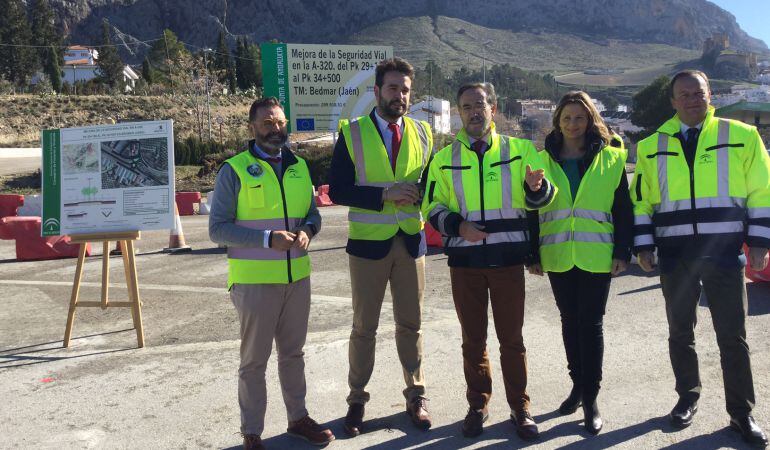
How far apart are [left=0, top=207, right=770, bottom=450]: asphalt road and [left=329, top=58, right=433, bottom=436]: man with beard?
31cm

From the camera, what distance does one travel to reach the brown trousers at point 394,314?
402 cm

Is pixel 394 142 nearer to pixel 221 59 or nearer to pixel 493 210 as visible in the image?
pixel 493 210

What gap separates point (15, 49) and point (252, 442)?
72.2 m

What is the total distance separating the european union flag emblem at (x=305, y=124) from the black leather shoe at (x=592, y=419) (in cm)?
1601

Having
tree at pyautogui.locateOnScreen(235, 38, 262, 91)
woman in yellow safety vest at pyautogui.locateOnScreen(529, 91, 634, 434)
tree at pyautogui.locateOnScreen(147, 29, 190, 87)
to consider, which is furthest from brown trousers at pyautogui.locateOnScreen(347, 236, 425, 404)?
tree at pyautogui.locateOnScreen(235, 38, 262, 91)

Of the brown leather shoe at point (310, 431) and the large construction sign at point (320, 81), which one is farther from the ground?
the large construction sign at point (320, 81)

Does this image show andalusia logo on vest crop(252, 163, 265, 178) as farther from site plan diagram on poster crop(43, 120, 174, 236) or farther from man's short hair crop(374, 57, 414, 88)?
site plan diagram on poster crop(43, 120, 174, 236)

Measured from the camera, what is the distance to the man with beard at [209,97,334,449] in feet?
12.0

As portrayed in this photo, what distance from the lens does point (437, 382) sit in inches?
184

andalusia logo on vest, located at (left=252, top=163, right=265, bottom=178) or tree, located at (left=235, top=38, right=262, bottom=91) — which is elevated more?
tree, located at (left=235, top=38, right=262, bottom=91)

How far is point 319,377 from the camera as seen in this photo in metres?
4.86

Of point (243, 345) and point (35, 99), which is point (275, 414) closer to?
point (243, 345)

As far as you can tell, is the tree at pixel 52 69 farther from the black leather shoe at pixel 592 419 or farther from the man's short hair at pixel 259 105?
the black leather shoe at pixel 592 419

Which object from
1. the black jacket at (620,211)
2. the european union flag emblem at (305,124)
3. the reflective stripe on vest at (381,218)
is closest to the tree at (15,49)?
the european union flag emblem at (305,124)
